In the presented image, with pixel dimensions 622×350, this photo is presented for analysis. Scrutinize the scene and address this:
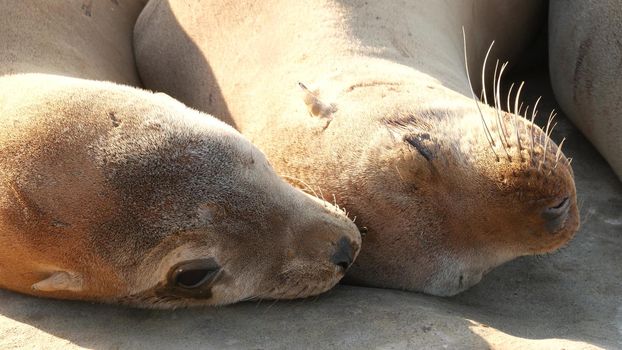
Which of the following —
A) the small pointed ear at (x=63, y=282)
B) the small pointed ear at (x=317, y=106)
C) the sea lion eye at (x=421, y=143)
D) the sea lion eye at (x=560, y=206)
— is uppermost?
the small pointed ear at (x=317, y=106)

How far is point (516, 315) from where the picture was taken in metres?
3.48

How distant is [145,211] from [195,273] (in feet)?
0.98

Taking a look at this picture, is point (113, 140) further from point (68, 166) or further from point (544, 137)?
point (544, 137)

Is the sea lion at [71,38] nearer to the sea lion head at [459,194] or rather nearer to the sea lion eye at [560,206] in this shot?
the sea lion head at [459,194]

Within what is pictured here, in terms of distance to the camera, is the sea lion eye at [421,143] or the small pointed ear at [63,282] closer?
the small pointed ear at [63,282]

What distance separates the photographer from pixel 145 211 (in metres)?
2.99

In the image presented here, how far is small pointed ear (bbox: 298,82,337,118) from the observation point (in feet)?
11.7

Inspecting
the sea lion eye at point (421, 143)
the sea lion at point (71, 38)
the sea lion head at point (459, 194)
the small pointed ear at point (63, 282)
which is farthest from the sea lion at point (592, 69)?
the small pointed ear at point (63, 282)

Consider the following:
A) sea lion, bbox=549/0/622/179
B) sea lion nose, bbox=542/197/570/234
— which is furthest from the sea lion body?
sea lion, bbox=549/0/622/179

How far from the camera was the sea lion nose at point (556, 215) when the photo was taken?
322cm

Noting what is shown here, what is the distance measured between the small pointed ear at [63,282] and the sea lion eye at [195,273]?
31 cm

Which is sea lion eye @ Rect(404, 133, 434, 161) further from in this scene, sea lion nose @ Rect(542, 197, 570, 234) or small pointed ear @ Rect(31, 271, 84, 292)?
small pointed ear @ Rect(31, 271, 84, 292)

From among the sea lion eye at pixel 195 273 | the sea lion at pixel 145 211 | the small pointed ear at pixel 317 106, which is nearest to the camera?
the sea lion at pixel 145 211

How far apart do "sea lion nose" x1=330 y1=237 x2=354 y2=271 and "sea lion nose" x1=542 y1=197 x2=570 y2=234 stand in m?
0.67
